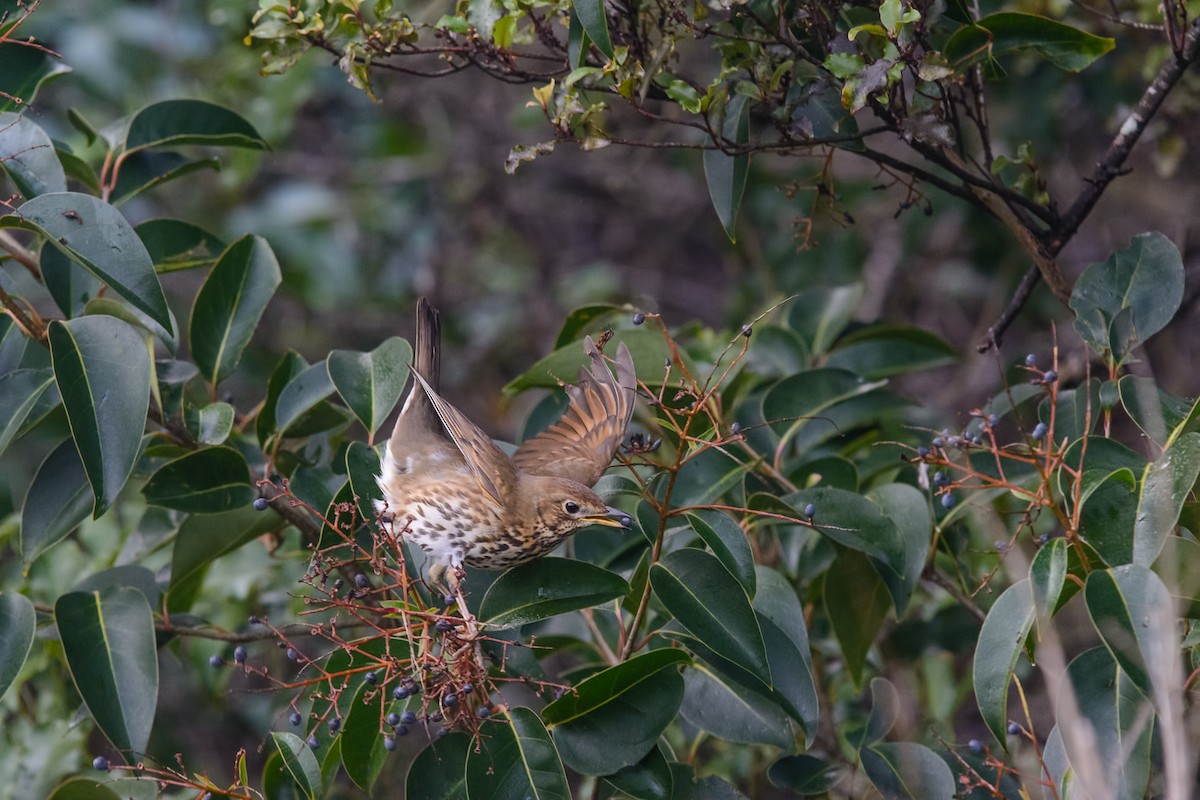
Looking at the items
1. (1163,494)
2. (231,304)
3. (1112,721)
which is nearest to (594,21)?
(231,304)

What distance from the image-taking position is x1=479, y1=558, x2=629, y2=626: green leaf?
2244mm

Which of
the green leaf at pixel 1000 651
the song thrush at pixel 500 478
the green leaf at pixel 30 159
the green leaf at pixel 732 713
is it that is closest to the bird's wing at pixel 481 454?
the song thrush at pixel 500 478

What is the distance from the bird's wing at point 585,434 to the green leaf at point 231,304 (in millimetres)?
739

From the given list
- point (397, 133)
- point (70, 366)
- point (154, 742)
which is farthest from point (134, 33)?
point (70, 366)

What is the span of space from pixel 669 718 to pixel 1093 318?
4.04ft

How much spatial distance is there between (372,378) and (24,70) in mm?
1088

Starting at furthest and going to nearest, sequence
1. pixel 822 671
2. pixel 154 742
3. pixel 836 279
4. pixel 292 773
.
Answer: pixel 836 279, pixel 154 742, pixel 822 671, pixel 292 773

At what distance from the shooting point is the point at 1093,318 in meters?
2.57

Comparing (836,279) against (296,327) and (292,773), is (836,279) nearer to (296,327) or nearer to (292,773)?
(296,327)

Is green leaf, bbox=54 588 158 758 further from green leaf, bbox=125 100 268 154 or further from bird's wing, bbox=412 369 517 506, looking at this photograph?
green leaf, bbox=125 100 268 154

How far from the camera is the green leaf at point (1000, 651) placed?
201 centimetres

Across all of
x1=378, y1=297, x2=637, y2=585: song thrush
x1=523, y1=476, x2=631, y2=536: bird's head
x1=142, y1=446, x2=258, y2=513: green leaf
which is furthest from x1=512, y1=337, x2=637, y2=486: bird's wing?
x1=142, y1=446, x2=258, y2=513: green leaf

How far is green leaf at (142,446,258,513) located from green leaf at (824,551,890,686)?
4.21 feet

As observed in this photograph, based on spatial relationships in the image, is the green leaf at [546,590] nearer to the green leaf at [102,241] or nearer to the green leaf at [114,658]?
the green leaf at [114,658]
